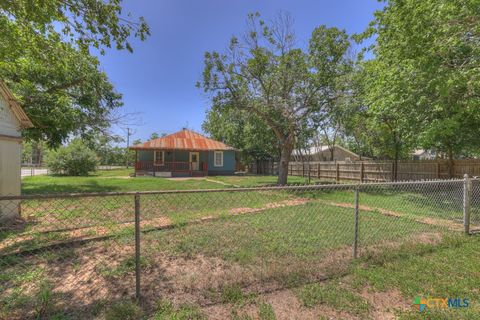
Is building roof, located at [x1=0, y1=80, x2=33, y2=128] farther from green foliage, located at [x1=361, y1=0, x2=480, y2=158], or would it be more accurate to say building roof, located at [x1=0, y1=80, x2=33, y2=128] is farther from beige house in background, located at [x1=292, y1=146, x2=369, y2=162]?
beige house in background, located at [x1=292, y1=146, x2=369, y2=162]

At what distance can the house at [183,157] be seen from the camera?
2033 cm

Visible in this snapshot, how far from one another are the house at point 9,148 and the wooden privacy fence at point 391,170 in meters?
13.7

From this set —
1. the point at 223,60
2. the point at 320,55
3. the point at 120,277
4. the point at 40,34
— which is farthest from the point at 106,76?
the point at 120,277

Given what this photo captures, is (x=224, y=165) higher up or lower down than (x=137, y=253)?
higher up

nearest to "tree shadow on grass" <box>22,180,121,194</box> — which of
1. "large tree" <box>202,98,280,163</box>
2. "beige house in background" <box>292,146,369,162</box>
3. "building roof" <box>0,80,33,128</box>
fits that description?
"building roof" <box>0,80,33,128</box>

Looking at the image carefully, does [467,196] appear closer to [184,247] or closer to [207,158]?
[184,247]

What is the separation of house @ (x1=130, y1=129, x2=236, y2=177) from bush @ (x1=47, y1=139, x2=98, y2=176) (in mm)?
5548

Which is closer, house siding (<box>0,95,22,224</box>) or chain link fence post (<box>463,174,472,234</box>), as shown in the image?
chain link fence post (<box>463,174,472,234</box>)

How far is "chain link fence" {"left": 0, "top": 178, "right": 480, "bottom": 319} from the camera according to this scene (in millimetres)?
2744

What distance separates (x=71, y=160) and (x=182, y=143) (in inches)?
380

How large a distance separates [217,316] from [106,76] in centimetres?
1359

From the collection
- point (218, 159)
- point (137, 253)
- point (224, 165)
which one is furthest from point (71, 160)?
point (137, 253)

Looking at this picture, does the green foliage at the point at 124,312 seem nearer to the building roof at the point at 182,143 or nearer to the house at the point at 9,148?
the house at the point at 9,148

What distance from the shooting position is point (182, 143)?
2180 centimetres
